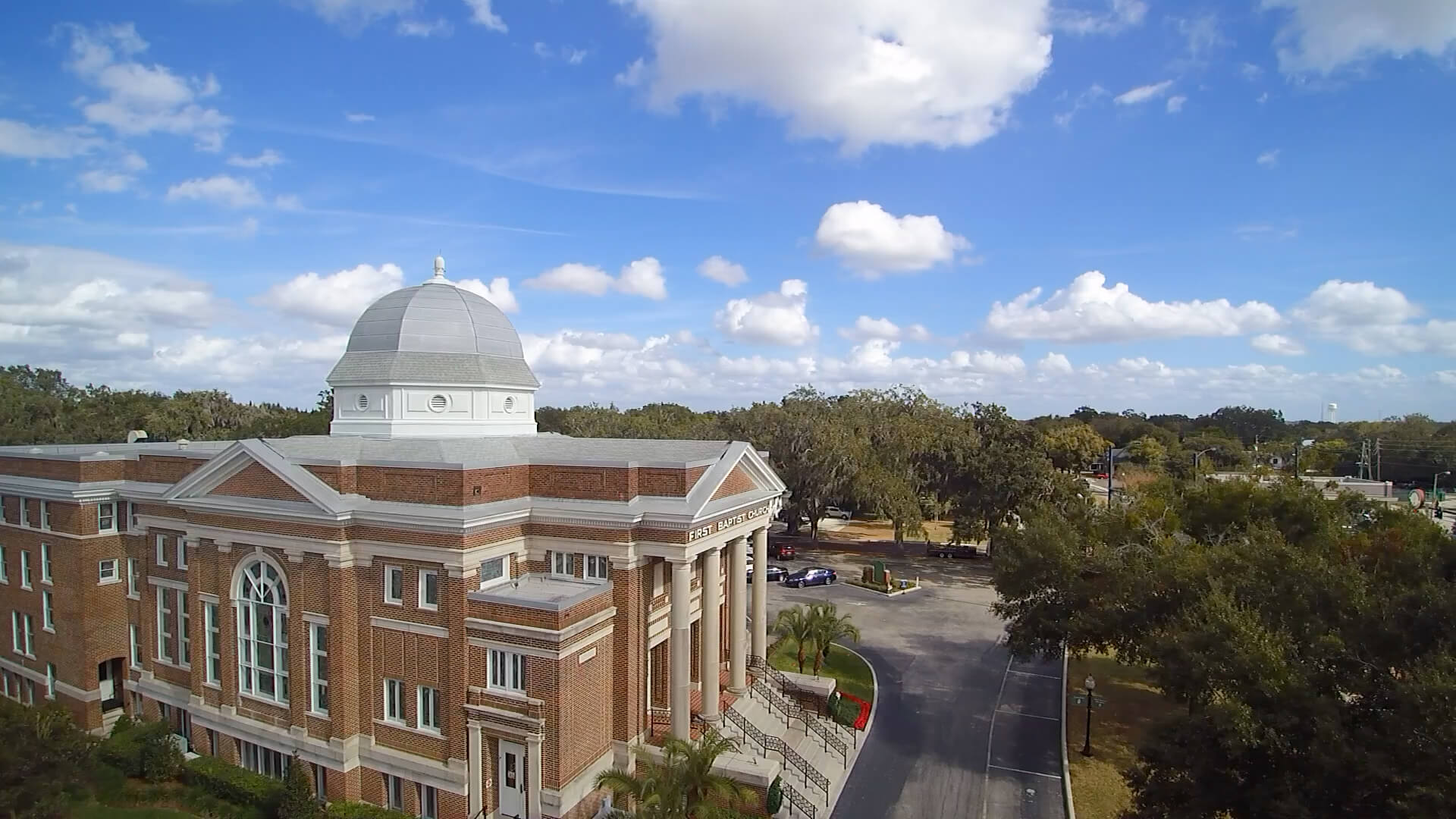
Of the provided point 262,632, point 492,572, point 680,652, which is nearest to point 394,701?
point 492,572

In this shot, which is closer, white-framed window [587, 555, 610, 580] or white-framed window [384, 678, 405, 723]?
white-framed window [384, 678, 405, 723]

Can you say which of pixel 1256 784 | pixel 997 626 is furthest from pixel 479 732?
pixel 997 626

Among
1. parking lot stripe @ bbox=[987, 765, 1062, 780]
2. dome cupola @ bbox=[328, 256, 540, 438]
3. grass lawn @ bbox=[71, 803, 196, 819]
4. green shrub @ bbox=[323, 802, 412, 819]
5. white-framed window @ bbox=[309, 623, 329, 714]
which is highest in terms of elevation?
dome cupola @ bbox=[328, 256, 540, 438]

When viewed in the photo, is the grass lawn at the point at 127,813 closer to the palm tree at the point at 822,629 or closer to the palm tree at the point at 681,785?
the palm tree at the point at 681,785

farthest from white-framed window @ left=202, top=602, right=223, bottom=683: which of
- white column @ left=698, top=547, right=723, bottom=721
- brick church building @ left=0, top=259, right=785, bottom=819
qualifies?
white column @ left=698, top=547, right=723, bottom=721

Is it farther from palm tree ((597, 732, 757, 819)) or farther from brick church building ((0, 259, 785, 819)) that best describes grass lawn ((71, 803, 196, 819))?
palm tree ((597, 732, 757, 819))

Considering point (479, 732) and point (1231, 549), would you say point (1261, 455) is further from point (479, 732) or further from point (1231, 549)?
point (479, 732)

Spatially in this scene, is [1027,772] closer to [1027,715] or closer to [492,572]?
[1027,715]

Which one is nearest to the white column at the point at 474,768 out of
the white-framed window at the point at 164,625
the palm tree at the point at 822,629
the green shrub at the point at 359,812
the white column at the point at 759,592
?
the green shrub at the point at 359,812
